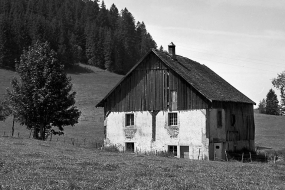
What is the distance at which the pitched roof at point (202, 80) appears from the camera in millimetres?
39062

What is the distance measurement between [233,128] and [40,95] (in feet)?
68.4

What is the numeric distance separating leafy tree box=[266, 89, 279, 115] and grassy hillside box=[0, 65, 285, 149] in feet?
94.9

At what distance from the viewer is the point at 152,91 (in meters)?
41.0

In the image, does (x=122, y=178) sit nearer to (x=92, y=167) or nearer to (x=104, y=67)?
(x=92, y=167)

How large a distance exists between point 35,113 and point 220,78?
21.6m

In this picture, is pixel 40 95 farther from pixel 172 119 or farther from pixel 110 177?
pixel 110 177

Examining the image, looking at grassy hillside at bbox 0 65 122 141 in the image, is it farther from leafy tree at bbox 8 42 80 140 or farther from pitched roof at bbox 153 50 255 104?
pitched roof at bbox 153 50 255 104

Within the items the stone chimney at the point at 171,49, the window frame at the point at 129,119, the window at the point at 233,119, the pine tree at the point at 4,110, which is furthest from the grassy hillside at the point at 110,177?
the pine tree at the point at 4,110

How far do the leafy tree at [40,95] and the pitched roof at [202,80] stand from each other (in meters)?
6.33

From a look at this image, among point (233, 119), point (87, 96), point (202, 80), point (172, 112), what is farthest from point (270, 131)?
point (87, 96)

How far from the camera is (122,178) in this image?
18.8m

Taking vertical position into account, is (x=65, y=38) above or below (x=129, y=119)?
above

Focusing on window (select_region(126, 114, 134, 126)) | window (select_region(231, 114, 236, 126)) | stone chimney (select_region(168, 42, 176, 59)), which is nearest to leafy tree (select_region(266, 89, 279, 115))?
window (select_region(231, 114, 236, 126))

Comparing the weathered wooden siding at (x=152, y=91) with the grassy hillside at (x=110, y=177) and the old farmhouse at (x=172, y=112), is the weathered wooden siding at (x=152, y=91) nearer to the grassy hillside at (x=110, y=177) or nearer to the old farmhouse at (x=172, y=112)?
the old farmhouse at (x=172, y=112)
